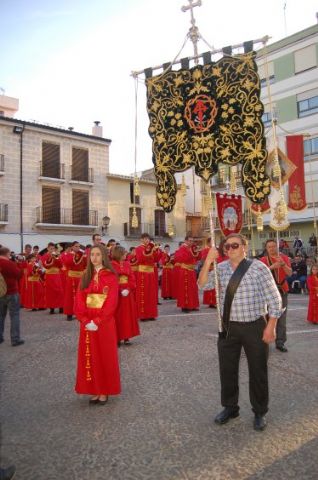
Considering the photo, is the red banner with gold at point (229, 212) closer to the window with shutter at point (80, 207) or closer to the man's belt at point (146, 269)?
the man's belt at point (146, 269)

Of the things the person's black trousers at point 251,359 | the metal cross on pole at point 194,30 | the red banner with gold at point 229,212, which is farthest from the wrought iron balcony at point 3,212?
the person's black trousers at point 251,359

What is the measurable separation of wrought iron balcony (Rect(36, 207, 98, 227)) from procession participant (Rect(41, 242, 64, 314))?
14.4 m

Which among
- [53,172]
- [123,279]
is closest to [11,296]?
[123,279]

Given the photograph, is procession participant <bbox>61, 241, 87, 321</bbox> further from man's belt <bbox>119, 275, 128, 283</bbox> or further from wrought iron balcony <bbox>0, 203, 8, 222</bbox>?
wrought iron balcony <bbox>0, 203, 8, 222</bbox>

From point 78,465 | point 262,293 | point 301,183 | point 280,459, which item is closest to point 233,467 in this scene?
point 280,459

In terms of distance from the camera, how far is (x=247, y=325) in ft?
13.3

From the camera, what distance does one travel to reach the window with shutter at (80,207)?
93.5 ft

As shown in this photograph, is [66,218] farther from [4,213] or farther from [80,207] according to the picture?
[4,213]

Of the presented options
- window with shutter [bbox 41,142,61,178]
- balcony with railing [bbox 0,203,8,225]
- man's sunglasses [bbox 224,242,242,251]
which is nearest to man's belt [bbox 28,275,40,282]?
man's sunglasses [bbox 224,242,242,251]

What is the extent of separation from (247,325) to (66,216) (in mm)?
24956

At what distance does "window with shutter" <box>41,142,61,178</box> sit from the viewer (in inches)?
1069

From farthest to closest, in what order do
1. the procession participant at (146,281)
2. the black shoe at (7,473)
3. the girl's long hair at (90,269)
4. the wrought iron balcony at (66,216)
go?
the wrought iron balcony at (66,216) → the procession participant at (146,281) → the girl's long hair at (90,269) → the black shoe at (7,473)

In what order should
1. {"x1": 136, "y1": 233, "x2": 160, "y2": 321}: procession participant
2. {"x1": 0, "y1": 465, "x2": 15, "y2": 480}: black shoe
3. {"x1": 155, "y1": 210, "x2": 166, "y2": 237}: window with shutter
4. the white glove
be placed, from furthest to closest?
{"x1": 155, "y1": 210, "x2": 166, "y2": 237}: window with shutter
{"x1": 136, "y1": 233, "x2": 160, "y2": 321}: procession participant
the white glove
{"x1": 0, "y1": 465, "x2": 15, "y2": 480}: black shoe

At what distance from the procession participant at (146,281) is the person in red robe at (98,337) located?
5.47 meters
